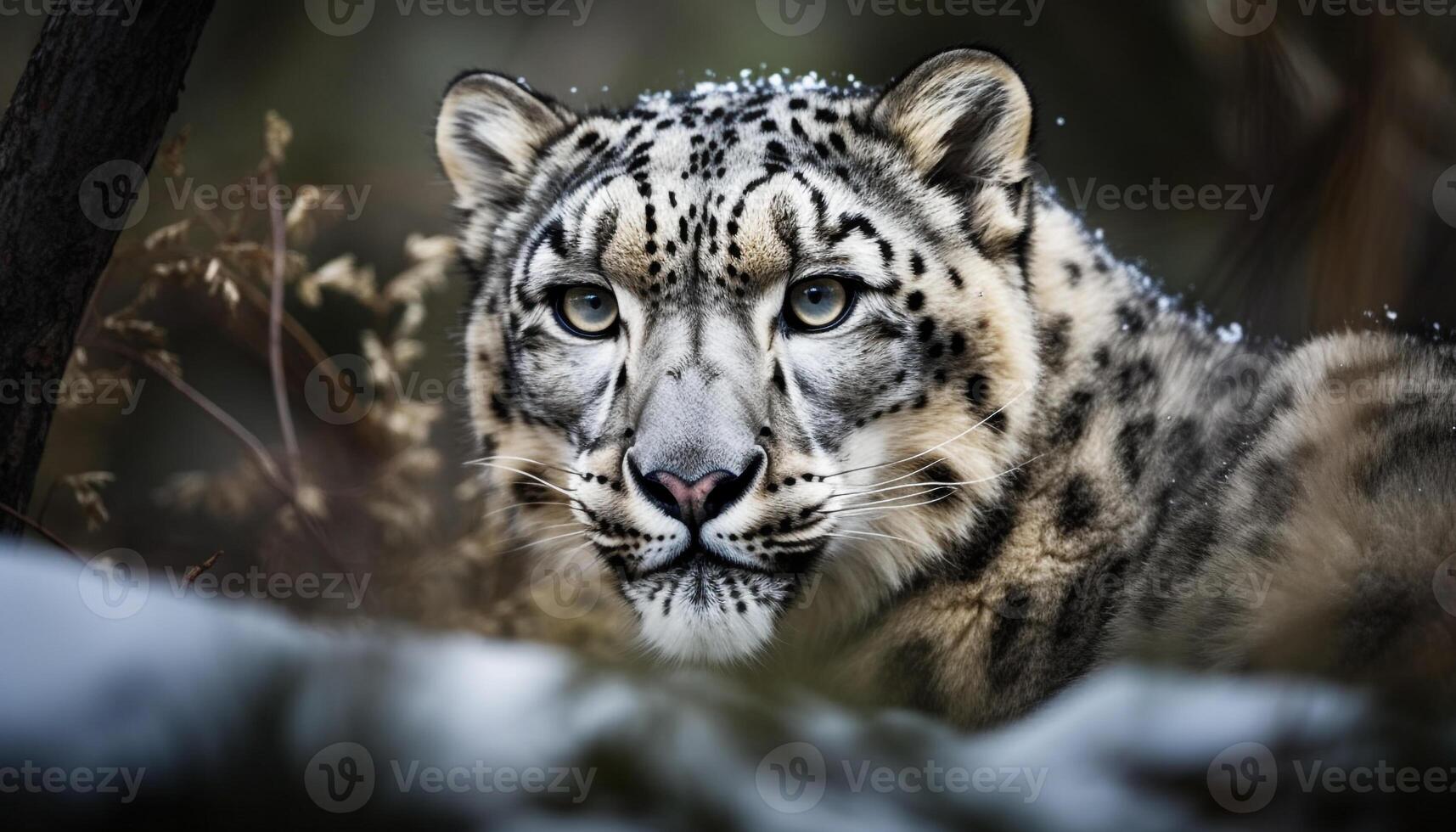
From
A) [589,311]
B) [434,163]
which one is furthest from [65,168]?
[434,163]

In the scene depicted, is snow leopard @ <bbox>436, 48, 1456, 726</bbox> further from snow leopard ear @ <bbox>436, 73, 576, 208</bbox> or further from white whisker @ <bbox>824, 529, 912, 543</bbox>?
snow leopard ear @ <bbox>436, 73, 576, 208</bbox>

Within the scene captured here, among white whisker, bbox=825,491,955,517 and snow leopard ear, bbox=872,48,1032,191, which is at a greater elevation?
snow leopard ear, bbox=872,48,1032,191

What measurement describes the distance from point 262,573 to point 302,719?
128 inches

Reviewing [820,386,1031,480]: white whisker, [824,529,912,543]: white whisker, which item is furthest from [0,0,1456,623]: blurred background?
[824,529,912,543]: white whisker

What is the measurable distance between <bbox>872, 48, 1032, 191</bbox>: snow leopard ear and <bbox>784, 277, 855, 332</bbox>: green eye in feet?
1.55

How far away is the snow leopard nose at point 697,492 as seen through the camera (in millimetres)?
2566

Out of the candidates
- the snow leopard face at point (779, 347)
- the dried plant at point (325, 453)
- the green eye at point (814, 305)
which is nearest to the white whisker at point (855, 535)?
the snow leopard face at point (779, 347)

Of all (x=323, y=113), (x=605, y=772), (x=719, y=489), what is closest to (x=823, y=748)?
(x=605, y=772)

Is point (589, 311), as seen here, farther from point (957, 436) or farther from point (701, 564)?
point (957, 436)

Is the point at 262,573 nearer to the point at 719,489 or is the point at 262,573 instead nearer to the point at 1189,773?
the point at 719,489

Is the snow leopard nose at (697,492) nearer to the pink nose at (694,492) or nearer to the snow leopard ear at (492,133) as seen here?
the pink nose at (694,492)

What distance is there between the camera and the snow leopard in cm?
259

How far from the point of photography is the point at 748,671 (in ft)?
8.75

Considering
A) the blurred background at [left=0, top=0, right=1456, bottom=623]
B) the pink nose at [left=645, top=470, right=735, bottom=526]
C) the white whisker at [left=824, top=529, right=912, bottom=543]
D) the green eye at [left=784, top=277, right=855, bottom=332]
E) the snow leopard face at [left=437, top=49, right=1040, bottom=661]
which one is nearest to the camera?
the blurred background at [left=0, top=0, right=1456, bottom=623]
